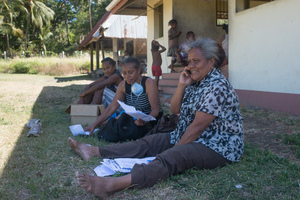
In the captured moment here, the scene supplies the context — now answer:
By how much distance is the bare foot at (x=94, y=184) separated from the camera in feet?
7.10

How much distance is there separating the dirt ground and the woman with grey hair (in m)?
1.02

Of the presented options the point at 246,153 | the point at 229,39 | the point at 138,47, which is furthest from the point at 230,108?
the point at 138,47

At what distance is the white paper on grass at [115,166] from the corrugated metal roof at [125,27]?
1443cm

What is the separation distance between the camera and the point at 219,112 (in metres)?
2.49

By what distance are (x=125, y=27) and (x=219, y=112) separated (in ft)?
51.2

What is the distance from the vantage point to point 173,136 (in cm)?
300

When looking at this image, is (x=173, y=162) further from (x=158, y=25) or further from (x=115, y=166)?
(x=158, y=25)

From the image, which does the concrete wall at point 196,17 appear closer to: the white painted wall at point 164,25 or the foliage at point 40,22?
the white painted wall at point 164,25

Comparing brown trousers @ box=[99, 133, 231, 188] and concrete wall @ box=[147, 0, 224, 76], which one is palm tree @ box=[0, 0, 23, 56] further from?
brown trousers @ box=[99, 133, 231, 188]

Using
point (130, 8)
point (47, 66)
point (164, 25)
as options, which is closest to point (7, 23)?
point (47, 66)

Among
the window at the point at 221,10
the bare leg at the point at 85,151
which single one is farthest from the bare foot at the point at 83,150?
the window at the point at 221,10

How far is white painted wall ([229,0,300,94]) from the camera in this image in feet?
16.6

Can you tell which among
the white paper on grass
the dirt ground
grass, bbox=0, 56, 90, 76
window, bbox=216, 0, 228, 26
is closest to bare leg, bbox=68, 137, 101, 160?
the white paper on grass

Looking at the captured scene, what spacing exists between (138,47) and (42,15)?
2366 centimetres
